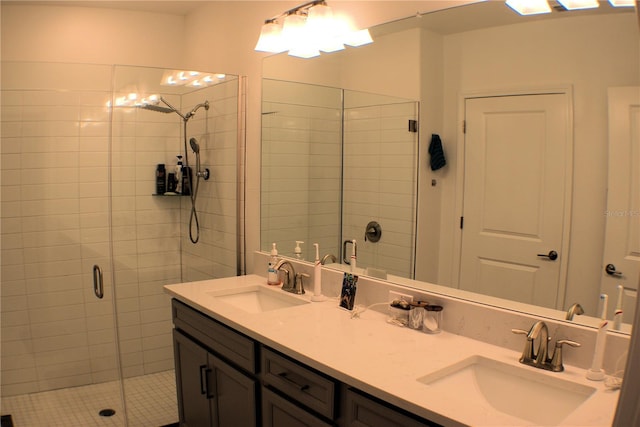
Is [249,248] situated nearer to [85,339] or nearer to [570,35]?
[85,339]

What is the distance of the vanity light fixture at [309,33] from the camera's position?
2369 millimetres

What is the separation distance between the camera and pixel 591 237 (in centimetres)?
153

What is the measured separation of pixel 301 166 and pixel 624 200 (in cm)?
169

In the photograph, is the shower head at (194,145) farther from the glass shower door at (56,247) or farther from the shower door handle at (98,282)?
the shower door handle at (98,282)

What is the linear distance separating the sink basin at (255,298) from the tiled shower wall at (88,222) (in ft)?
1.67

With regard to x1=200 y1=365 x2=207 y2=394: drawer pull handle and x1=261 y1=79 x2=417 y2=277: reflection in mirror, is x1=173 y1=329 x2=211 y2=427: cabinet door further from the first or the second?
x1=261 y1=79 x2=417 y2=277: reflection in mirror

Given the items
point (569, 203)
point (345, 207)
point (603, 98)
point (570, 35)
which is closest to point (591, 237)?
point (569, 203)

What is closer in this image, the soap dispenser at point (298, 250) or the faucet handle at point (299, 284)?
the faucet handle at point (299, 284)

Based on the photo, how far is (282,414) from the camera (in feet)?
5.83

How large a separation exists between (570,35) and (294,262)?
168 centimetres

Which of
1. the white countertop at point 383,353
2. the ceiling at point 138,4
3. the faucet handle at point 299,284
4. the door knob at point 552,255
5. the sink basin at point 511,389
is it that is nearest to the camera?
the white countertop at point 383,353

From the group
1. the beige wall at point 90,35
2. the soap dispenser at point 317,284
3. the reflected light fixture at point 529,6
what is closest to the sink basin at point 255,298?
the soap dispenser at point 317,284

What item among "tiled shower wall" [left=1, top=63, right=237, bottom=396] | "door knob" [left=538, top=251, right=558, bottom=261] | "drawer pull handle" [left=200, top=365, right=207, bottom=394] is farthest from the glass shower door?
"door knob" [left=538, top=251, right=558, bottom=261]

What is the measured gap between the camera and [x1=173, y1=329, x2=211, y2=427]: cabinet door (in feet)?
7.57
